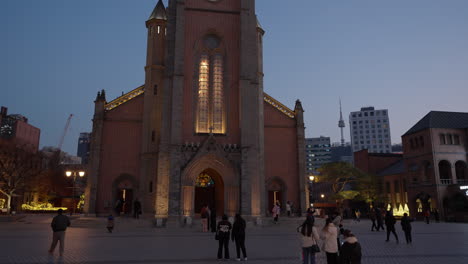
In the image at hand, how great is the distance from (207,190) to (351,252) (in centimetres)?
2795

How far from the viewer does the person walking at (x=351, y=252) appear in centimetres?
791

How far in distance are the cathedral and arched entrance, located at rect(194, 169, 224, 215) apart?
10 cm

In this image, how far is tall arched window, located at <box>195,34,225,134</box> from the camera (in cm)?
3431

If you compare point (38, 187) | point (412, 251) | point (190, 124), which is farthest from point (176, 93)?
point (38, 187)

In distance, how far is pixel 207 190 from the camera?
116 ft

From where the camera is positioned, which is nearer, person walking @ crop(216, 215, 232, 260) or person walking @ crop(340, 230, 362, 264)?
person walking @ crop(340, 230, 362, 264)

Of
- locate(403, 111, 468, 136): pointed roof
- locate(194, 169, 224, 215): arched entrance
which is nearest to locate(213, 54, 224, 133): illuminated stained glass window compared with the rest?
locate(194, 169, 224, 215): arched entrance

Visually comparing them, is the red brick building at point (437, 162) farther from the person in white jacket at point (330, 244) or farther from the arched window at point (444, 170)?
the person in white jacket at point (330, 244)

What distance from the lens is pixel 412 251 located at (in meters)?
14.9

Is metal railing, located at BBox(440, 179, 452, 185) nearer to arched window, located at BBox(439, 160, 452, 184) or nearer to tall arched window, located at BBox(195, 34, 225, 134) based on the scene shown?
arched window, located at BBox(439, 160, 452, 184)

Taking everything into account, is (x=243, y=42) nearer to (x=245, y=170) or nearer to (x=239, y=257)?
(x=245, y=170)

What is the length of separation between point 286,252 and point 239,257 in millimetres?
2558

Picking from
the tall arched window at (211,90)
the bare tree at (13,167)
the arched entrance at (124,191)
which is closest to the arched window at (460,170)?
the tall arched window at (211,90)

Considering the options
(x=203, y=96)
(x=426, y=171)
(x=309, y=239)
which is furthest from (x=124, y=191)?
(x=426, y=171)
